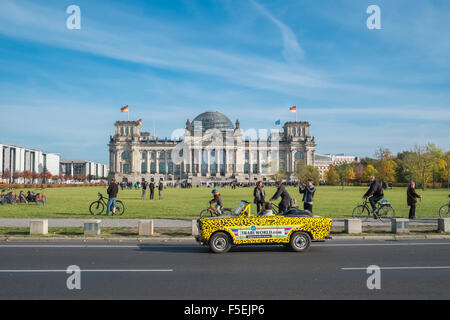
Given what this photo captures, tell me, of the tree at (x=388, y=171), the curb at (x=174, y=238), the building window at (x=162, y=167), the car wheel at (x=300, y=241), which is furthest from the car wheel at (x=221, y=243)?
the building window at (x=162, y=167)

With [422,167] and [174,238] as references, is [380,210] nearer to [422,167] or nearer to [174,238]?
[174,238]

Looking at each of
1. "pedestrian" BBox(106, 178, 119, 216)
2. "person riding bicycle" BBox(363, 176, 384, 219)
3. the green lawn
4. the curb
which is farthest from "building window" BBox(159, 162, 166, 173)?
the curb

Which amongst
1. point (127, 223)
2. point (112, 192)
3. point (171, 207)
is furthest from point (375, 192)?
point (171, 207)

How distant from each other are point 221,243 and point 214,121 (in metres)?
160

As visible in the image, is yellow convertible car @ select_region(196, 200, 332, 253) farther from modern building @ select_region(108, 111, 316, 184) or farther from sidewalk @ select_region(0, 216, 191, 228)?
modern building @ select_region(108, 111, 316, 184)

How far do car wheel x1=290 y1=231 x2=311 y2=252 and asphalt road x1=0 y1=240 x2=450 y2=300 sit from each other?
33 centimetres

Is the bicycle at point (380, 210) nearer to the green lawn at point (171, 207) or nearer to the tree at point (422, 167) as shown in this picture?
the green lawn at point (171, 207)

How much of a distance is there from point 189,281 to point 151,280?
3.00 feet

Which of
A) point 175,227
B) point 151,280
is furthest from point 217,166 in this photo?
point 151,280

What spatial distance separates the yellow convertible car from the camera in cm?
1415

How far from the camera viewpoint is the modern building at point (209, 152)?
165m

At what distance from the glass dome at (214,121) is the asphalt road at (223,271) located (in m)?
157
